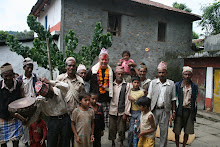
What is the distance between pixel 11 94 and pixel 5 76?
0.35 m

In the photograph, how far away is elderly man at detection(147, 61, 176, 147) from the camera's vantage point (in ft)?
12.0

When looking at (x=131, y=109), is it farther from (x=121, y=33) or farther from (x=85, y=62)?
(x=121, y=33)

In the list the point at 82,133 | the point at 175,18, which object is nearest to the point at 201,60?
the point at 175,18

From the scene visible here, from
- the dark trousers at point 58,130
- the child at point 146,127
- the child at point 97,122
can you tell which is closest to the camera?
the dark trousers at point 58,130

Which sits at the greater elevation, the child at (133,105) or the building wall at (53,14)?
the building wall at (53,14)

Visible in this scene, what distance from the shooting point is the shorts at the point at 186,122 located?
12.5 ft

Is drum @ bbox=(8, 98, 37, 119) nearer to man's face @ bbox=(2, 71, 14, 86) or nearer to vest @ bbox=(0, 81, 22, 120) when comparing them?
vest @ bbox=(0, 81, 22, 120)

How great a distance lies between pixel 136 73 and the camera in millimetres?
4660

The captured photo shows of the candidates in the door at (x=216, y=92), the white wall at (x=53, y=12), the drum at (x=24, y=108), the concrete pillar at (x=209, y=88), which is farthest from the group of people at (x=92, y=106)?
the white wall at (x=53, y=12)

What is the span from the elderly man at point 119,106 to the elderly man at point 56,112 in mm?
1132

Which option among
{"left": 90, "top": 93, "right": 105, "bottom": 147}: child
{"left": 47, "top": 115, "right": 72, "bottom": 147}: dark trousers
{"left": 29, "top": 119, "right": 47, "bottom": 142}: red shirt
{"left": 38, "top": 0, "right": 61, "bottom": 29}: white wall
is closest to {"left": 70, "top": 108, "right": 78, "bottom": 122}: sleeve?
{"left": 47, "top": 115, "right": 72, "bottom": 147}: dark trousers

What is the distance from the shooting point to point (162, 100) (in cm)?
366

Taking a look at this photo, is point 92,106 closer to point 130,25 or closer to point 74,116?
point 74,116

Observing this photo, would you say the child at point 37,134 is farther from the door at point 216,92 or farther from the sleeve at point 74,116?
the door at point 216,92
